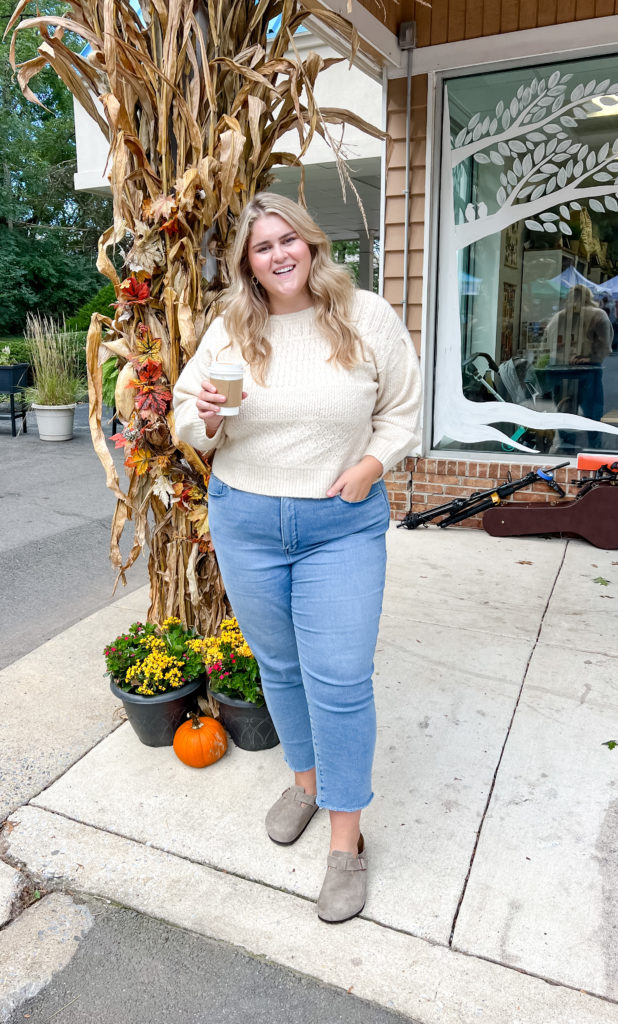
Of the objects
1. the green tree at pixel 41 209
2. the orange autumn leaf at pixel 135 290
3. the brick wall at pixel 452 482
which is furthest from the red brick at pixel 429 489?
the green tree at pixel 41 209

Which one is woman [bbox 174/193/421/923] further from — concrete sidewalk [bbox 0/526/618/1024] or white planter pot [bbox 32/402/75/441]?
white planter pot [bbox 32/402/75/441]

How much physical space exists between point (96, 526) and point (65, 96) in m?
27.1

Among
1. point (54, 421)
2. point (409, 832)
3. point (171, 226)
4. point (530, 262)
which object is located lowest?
point (409, 832)

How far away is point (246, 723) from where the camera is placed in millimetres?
2766

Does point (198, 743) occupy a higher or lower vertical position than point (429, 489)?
lower

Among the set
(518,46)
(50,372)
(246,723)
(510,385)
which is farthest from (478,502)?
(50,372)

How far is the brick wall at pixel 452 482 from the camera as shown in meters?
5.66

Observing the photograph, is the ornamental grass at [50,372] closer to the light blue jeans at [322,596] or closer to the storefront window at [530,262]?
the storefront window at [530,262]

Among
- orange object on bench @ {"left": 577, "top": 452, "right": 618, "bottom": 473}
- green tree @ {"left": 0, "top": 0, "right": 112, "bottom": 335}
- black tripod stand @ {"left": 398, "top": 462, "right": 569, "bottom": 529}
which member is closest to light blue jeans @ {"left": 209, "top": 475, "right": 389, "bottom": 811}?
black tripod stand @ {"left": 398, "top": 462, "right": 569, "bottom": 529}

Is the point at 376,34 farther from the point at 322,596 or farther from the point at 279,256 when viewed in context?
the point at 322,596

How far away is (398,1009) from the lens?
5.97 feet

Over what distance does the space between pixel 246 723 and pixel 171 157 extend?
1914mm

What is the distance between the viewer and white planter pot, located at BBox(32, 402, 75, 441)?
10.6 m

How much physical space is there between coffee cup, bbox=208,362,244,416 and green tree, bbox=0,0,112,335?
24.3m
